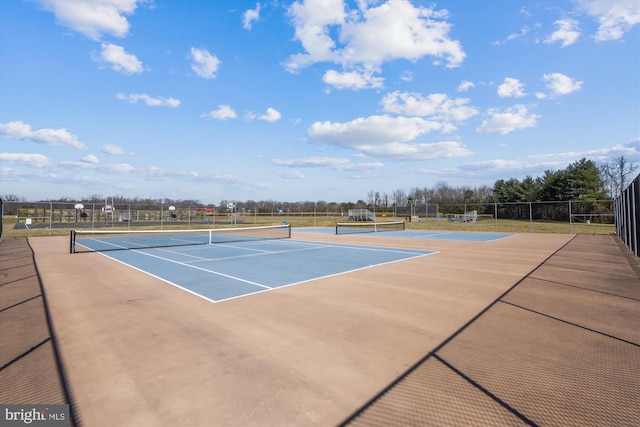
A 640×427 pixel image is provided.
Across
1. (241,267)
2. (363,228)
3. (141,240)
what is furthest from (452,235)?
(141,240)

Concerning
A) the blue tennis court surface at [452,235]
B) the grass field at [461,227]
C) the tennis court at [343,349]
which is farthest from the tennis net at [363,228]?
the tennis court at [343,349]

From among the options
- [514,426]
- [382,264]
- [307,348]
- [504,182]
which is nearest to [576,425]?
[514,426]

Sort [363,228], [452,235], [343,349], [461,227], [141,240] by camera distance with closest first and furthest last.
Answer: [343,349]
[141,240]
[452,235]
[461,227]
[363,228]

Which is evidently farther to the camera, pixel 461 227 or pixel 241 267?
pixel 461 227

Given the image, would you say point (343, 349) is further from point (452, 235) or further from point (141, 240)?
point (452, 235)

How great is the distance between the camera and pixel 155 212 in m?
49.1

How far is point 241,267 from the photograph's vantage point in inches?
430

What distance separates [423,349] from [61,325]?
5.80 metres

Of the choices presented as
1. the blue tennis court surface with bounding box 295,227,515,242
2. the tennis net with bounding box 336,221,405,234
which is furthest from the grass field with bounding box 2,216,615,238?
the blue tennis court surface with bounding box 295,227,515,242

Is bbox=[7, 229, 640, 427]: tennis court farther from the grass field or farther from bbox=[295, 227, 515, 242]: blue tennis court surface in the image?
the grass field

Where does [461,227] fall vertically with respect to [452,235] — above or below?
above

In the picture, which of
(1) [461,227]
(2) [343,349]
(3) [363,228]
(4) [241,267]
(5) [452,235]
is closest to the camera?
(2) [343,349]

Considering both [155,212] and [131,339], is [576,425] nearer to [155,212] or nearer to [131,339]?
[131,339]

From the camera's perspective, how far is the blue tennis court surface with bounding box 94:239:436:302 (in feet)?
26.6
